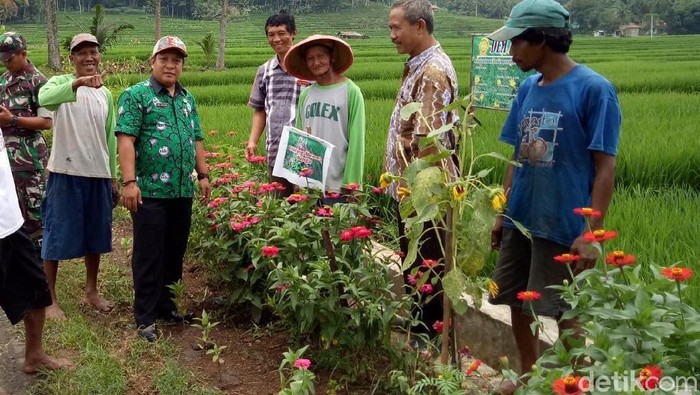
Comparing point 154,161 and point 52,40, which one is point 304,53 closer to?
point 154,161

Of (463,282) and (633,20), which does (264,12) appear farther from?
(463,282)

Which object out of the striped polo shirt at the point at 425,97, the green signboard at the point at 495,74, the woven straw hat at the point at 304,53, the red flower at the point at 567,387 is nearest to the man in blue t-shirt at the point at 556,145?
the striped polo shirt at the point at 425,97

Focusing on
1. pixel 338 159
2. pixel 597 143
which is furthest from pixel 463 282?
pixel 338 159

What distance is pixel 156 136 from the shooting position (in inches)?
146

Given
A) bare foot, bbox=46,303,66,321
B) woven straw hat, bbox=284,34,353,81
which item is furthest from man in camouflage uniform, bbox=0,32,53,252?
woven straw hat, bbox=284,34,353,81

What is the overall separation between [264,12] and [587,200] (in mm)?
75442

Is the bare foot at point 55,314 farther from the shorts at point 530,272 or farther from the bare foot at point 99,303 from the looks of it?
the shorts at point 530,272

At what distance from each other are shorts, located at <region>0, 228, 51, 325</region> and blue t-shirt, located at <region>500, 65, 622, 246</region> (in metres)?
2.06

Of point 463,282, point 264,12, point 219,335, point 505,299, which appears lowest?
point 219,335

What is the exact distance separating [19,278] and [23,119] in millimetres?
1172

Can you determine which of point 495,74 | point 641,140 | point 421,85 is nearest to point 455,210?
point 421,85

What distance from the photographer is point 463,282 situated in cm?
239

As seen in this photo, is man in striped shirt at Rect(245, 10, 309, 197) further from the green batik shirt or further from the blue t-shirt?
the blue t-shirt

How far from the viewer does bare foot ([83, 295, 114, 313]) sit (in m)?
4.17
